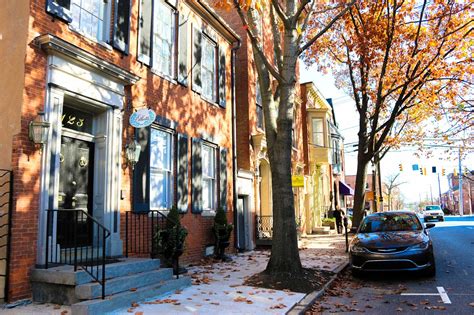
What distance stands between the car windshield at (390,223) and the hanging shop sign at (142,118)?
6.09 metres

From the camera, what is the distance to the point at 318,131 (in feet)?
81.9

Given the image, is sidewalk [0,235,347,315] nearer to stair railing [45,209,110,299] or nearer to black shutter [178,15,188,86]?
stair railing [45,209,110,299]

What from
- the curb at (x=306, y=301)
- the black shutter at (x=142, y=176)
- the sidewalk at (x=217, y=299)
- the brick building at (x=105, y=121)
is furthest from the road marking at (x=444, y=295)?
the black shutter at (x=142, y=176)

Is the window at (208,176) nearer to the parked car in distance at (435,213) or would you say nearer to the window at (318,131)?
the window at (318,131)

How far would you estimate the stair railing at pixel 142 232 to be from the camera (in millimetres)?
8602

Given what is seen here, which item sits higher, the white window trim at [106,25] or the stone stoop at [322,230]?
the white window trim at [106,25]

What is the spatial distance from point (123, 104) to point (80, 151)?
4.67ft

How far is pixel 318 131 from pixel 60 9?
19.5 metres

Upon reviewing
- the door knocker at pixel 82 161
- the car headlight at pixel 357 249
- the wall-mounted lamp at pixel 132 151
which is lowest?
the car headlight at pixel 357 249

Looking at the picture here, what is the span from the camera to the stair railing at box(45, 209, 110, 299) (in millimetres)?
6301

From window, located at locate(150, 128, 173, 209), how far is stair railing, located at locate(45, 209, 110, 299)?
204cm

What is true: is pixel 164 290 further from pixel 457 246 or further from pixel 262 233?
pixel 457 246

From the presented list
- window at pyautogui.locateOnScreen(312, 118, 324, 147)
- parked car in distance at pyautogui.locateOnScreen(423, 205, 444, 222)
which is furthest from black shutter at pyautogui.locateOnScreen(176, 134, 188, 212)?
parked car in distance at pyautogui.locateOnScreen(423, 205, 444, 222)

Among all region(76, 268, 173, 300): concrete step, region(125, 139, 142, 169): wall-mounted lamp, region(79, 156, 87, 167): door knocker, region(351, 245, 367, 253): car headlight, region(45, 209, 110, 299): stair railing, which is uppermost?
region(125, 139, 142, 169): wall-mounted lamp
